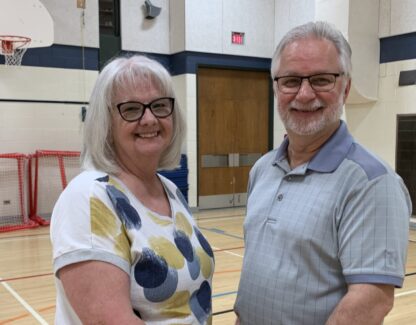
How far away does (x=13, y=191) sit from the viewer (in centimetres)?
662

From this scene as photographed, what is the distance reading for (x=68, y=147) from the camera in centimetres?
702

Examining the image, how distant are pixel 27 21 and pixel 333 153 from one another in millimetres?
5328

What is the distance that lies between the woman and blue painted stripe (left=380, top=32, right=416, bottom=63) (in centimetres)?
564

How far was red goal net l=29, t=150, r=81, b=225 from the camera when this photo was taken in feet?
22.0

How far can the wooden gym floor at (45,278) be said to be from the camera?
320 centimetres

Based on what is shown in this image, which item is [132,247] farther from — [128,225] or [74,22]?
[74,22]

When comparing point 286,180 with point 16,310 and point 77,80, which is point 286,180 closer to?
point 16,310

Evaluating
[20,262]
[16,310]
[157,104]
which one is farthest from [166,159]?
[20,262]

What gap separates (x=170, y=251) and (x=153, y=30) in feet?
23.1

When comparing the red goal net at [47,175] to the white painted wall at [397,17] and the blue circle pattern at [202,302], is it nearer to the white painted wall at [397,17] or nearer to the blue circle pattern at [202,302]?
the white painted wall at [397,17]

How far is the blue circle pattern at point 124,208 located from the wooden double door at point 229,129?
265 inches

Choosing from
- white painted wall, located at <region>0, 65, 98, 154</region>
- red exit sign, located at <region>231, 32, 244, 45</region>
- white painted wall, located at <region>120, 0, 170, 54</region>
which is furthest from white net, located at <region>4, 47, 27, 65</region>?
red exit sign, located at <region>231, 32, 244, 45</region>

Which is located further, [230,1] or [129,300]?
[230,1]

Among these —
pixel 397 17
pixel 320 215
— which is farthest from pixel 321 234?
pixel 397 17
